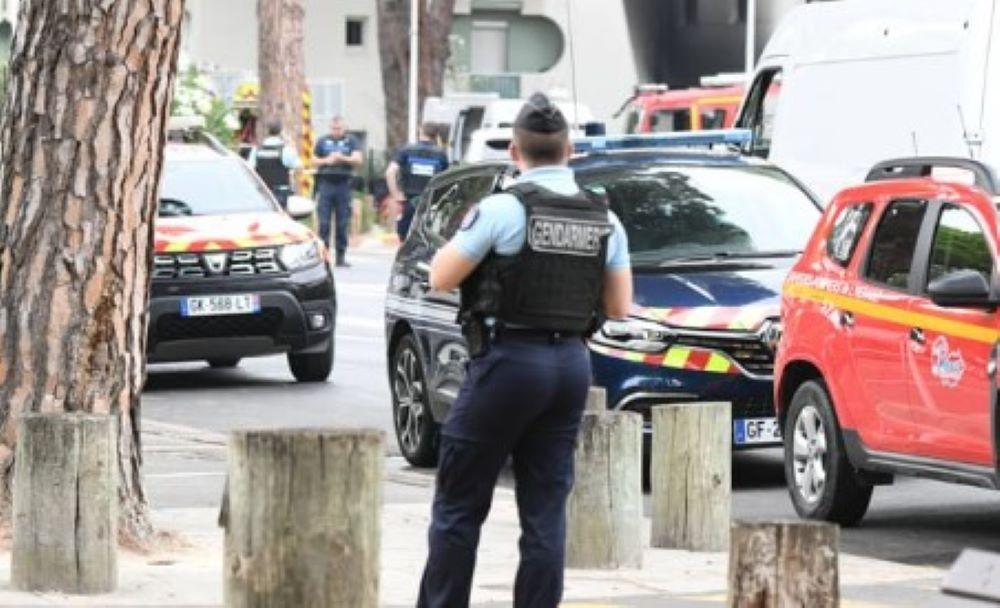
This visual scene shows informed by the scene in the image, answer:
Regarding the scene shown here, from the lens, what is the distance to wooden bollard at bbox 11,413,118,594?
32.7ft

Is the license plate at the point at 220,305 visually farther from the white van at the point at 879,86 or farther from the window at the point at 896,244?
the window at the point at 896,244

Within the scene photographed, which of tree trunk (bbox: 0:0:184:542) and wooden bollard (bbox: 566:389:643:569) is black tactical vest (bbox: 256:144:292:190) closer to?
tree trunk (bbox: 0:0:184:542)

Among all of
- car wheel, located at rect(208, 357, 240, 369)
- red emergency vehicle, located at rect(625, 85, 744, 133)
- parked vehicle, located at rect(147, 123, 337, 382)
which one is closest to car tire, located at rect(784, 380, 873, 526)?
parked vehicle, located at rect(147, 123, 337, 382)

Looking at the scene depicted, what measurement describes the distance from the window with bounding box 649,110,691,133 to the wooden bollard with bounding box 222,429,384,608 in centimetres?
2523

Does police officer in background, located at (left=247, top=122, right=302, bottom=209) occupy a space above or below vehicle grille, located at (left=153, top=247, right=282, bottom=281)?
below

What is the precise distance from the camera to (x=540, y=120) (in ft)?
28.7

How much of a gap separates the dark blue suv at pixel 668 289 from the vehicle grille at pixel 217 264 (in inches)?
106

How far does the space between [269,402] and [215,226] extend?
4.33ft

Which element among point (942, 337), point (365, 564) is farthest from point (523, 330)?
point (942, 337)

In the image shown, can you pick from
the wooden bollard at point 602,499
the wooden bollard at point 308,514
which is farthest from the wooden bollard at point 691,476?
the wooden bollard at point 308,514

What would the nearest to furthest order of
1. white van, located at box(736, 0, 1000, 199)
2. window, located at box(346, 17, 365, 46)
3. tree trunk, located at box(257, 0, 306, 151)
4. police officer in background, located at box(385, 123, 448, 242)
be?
white van, located at box(736, 0, 1000, 199), police officer in background, located at box(385, 123, 448, 242), tree trunk, located at box(257, 0, 306, 151), window, located at box(346, 17, 365, 46)

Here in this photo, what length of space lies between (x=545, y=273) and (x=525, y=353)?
0.24 m

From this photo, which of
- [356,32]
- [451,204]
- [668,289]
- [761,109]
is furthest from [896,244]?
[356,32]

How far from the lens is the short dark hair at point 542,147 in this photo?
28.6ft
